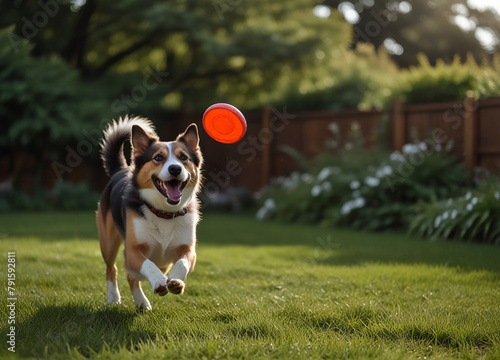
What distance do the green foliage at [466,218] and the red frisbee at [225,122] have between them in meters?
3.86

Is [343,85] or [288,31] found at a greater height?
[288,31]

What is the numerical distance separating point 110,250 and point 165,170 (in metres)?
1.11

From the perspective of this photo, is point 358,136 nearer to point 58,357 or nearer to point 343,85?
point 343,85

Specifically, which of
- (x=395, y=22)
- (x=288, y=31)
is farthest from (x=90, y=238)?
(x=395, y=22)

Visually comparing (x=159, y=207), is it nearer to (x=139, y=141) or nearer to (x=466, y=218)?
(x=139, y=141)

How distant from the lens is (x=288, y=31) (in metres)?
15.2

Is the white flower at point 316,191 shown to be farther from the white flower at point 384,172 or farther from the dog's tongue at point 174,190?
the dog's tongue at point 174,190

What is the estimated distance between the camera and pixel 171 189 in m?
3.79

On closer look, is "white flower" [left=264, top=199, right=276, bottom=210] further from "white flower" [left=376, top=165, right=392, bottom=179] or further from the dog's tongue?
the dog's tongue

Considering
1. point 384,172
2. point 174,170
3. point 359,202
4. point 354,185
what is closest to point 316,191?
point 354,185

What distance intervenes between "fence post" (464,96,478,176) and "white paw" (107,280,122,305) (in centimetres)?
676

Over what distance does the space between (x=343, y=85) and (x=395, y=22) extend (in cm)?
2058

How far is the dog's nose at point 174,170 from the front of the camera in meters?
3.71

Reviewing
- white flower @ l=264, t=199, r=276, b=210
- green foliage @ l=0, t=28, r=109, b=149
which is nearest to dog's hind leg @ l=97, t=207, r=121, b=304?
white flower @ l=264, t=199, r=276, b=210
